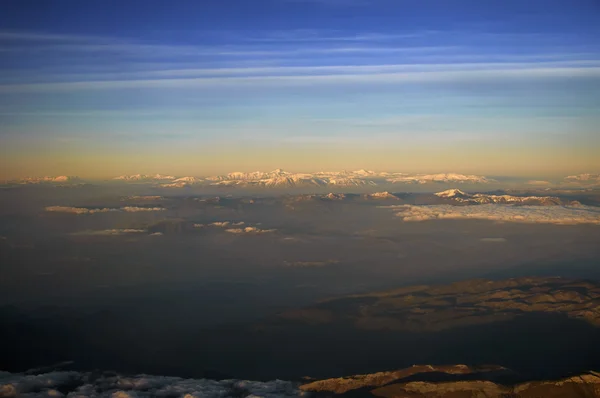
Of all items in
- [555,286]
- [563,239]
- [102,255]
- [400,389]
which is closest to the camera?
[400,389]

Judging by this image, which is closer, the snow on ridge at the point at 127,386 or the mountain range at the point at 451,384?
the mountain range at the point at 451,384

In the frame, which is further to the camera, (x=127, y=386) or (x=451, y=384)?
(x=127, y=386)

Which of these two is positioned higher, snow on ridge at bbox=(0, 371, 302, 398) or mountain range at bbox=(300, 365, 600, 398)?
mountain range at bbox=(300, 365, 600, 398)

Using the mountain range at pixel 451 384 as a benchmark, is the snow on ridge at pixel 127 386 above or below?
below

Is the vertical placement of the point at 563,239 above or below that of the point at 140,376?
above

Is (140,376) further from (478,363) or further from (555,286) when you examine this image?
(555,286)

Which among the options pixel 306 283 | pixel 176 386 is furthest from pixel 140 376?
pixel 306 283

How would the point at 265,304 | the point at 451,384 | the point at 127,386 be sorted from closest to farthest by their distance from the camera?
the point at 451,384 < the point at 127,386 < the point at 265,304

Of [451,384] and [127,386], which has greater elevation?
[451,384]
